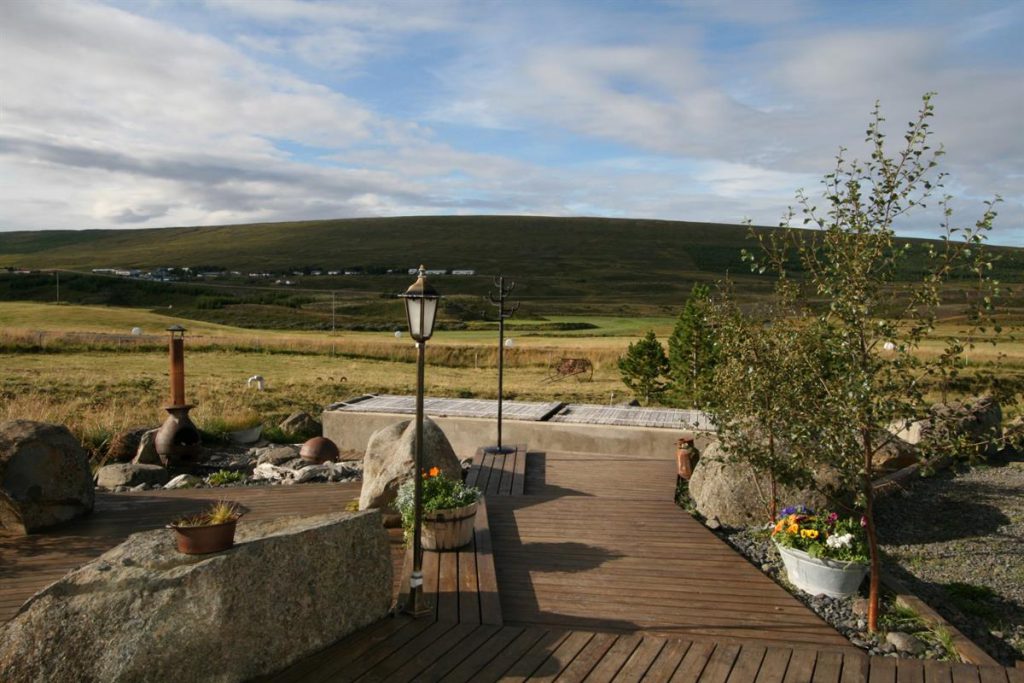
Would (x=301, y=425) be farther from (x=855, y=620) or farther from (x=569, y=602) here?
(x=855, y=620)

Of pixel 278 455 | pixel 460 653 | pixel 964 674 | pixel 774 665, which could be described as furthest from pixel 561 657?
pixel 278 455

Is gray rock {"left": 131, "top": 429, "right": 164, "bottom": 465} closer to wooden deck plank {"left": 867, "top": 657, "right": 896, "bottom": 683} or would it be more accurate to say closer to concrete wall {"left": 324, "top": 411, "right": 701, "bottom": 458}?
concrete wall {"left": 324, "top": 411, "right": 701, "bottom": 458}

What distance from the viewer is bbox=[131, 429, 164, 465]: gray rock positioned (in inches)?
568

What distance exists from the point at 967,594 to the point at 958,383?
20.7 metres

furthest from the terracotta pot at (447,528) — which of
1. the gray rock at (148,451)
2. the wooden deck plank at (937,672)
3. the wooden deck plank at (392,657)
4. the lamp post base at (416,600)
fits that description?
the gray rock at (148,451)

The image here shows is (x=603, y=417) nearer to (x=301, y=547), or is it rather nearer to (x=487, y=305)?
(x=301, y=547)

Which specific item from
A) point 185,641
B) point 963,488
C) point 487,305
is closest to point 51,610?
point 185,641

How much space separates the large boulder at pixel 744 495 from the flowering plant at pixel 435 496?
3520mm

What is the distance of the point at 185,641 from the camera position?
4.98 meters

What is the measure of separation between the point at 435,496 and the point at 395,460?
116 cm

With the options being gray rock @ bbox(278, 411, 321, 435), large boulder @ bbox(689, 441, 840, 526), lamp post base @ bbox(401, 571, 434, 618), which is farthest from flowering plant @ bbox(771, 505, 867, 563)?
gray rock @ bbox(278, 411, 321, 435)

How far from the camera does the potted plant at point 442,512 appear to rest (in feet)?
26.0

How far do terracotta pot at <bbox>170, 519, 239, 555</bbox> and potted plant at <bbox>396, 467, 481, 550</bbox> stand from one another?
266cm

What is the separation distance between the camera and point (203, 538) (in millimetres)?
5297
